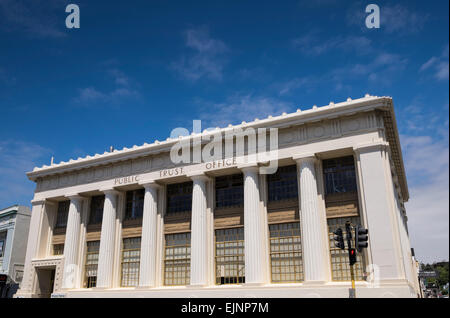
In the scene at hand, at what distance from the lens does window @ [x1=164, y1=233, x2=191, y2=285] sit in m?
28.7

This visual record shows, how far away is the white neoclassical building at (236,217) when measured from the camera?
2394 cm

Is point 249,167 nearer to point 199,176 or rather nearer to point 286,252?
point 199,176

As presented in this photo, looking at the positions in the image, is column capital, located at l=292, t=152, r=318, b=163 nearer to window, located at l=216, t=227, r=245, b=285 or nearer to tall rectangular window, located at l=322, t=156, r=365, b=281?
tall rectangular window, located at l=322, t=156, r=365, b=281

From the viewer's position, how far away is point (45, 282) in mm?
34438

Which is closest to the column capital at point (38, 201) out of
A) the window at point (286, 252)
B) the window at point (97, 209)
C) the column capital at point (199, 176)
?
the window at point (97, 209)

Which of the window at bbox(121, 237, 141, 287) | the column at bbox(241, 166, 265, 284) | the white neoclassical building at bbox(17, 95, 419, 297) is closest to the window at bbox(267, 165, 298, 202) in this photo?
the white neoclassical building at bbox(17, 95, 419, 297)

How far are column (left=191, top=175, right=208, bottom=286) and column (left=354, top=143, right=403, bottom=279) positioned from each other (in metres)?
10.5

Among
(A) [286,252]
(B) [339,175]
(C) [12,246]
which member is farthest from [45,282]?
(B) [339,175]

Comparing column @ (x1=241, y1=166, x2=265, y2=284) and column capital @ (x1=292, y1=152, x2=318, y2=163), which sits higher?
column capital @ (x1=292, y1=152, x2=318, y2=163)

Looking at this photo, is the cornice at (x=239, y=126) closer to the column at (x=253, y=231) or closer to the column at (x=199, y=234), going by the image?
the column at (x=253, y=231)

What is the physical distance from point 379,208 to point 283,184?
6.60 metres

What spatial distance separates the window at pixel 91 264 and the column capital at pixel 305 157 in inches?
691
